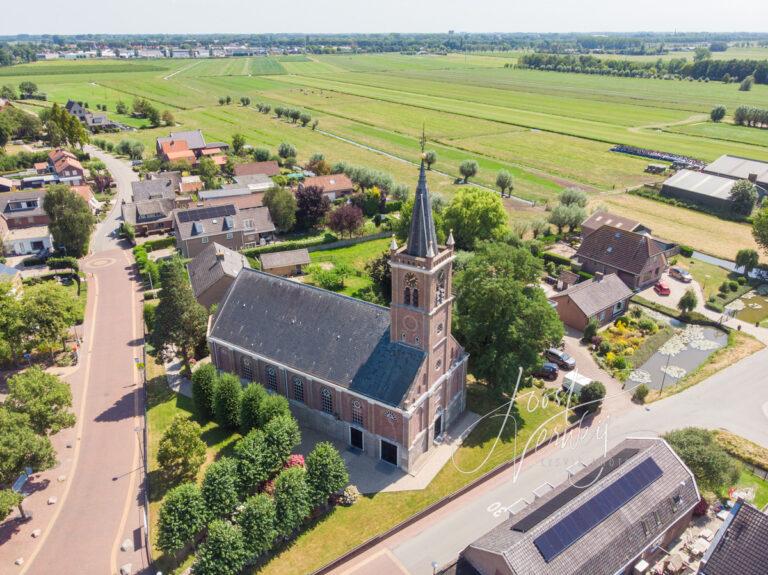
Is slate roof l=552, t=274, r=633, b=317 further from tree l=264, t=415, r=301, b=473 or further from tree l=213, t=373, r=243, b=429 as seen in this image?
tree l=213, t=373, r=243, b=429

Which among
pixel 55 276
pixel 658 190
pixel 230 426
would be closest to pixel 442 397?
pixel 230 426

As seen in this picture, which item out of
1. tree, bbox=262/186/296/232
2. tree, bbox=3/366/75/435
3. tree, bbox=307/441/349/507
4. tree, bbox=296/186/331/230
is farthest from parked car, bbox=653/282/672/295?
tree, bbox=3/366/75/435

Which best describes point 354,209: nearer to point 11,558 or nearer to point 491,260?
point 491,260

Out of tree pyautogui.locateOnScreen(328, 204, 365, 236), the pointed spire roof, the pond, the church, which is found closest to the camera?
the pointed spire roof

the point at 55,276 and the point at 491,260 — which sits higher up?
the point at 491,260

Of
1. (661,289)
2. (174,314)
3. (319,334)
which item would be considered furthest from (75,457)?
(661,289)

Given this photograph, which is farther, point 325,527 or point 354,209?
point 354,209
